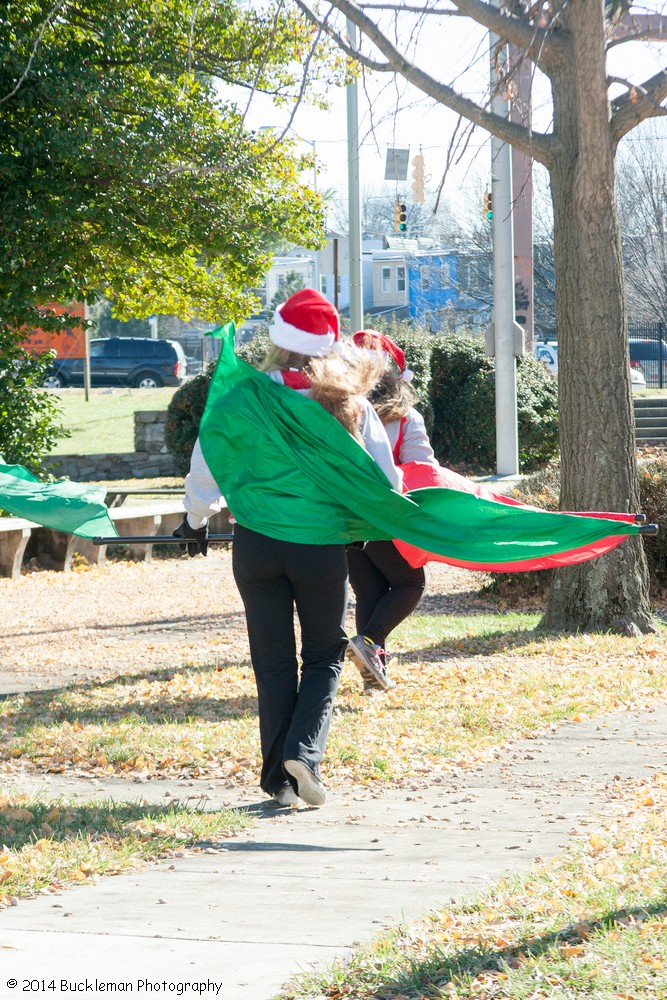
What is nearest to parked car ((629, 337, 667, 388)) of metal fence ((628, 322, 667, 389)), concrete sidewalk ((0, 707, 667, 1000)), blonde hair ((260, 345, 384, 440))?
metal fence ((628, 322, 667, 389))

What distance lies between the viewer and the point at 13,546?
12461 millimetres

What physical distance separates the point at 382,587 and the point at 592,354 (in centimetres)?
281

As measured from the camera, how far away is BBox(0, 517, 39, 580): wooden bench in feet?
40.7

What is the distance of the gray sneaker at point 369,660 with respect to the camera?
21.5ft

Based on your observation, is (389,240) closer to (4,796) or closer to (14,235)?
(14,235)

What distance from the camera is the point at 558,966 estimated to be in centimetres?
297

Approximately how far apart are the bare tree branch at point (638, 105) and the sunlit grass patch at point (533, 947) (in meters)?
6.12

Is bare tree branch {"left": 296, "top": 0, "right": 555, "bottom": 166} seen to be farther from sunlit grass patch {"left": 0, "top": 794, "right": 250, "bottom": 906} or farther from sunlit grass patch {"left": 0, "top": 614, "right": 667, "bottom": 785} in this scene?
sunlit grass patch {"left": 0, "top": 794, "right": 250, "bottom": 906}

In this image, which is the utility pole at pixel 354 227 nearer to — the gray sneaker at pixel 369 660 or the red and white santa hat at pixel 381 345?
the red and white santa hat at pixel 381 345

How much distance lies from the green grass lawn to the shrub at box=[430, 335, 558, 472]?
6830mm

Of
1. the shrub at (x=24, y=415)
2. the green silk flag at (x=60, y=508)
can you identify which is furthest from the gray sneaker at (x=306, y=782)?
the shrub at (x=24, y=415)

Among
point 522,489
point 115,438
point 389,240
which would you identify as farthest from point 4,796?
point 389,240

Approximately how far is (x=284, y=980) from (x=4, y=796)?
8.03 ft

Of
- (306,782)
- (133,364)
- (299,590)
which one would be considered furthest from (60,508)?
(133,364)
